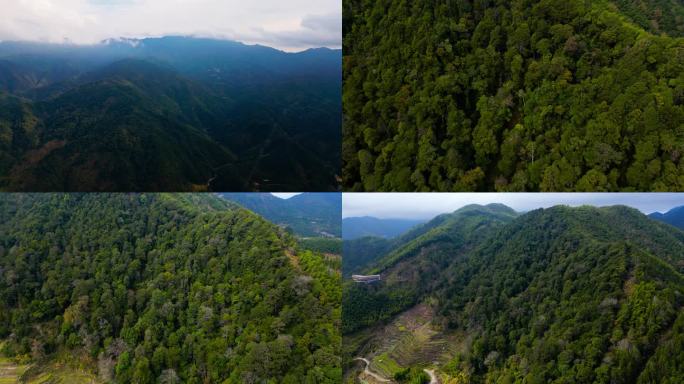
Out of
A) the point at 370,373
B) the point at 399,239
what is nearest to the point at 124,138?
the point at 399,239

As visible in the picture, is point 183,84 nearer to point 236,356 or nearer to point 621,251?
point 236,356

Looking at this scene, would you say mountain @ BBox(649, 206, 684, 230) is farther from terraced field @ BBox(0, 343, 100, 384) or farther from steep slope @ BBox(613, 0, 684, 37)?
terraced field @ BBox(0, 343, 100, 384)

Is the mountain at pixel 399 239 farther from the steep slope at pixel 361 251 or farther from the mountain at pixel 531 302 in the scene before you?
the mountain at pixel 531 302

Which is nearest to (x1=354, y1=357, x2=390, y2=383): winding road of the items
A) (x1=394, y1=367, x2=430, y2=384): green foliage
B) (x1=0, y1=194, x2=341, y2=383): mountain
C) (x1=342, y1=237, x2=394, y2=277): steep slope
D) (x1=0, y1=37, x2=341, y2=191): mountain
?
(x1=394, y1=367, x2=430, y2=384): green foliage

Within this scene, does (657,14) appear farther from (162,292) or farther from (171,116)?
(162,292)

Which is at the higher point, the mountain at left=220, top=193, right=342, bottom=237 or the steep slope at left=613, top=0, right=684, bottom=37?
the steep slope at left=613, top=0, right=684, bottom=37

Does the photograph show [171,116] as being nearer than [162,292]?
No

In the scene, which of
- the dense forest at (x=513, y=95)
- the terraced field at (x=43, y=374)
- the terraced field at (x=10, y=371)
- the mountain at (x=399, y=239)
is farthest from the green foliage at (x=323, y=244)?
the terraced field at (x=10, y=371)
